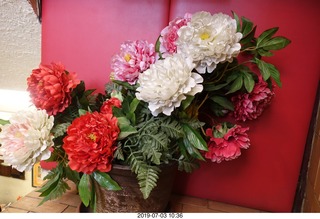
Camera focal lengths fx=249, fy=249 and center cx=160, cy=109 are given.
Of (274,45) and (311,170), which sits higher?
(274,45)

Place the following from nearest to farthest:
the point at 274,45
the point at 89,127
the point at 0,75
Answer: the point at 89,127, the point at 274,45, the point at 0,75

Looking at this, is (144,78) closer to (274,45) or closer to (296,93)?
A: (274,45)

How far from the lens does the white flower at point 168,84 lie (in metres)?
0.55

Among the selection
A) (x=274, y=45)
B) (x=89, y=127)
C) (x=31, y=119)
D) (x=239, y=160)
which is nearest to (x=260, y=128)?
(x=239, y=160)

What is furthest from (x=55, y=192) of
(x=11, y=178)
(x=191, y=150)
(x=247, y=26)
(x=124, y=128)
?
(x=11, y=178)

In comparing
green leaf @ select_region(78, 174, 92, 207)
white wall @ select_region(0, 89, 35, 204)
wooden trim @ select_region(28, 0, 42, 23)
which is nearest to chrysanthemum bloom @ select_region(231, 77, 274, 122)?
green leaf @ select_region(78, 174, 92, 207)

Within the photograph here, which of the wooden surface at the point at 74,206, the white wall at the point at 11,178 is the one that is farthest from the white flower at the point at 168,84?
the white wall at the point at 11,178

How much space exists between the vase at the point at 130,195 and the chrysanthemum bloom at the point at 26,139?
176 millimetres

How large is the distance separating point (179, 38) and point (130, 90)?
21 cm

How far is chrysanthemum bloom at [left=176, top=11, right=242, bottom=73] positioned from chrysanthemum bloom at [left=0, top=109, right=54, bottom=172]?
1.29 feet

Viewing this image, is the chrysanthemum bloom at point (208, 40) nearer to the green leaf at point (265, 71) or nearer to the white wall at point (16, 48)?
the green leaf at point (265, 71)

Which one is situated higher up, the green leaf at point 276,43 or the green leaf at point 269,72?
the green leaf at point 276,43

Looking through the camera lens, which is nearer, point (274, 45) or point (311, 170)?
point (274, 45)

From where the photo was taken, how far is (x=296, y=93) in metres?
0.82
